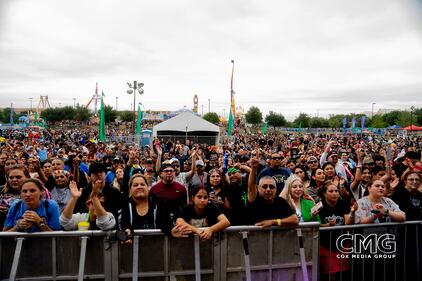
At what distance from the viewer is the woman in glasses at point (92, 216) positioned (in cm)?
346

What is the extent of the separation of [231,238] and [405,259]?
2264mm

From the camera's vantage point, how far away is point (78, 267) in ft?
11.3

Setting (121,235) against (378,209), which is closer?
(121,235)

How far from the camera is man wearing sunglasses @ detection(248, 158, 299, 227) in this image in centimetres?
372

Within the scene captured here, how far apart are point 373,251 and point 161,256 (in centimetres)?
253

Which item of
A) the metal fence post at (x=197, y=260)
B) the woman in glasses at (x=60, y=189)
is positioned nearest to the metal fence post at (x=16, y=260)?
the metal fence post at (x=197, y=260)

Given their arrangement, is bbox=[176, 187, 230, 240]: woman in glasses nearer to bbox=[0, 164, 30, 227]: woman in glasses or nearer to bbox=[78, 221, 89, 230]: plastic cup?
bbox=[78, 221, 89, 230]: plastic cup

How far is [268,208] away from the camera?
394cm

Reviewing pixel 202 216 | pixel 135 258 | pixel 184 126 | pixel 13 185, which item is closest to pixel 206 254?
pixel 202 216

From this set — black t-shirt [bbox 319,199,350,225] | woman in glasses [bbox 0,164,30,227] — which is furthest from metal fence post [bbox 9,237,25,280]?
black t-shirt [bbox 319,199,350,225]

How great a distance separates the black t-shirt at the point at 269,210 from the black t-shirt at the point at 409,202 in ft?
5.77

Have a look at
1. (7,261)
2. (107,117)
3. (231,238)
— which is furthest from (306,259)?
(107,117)

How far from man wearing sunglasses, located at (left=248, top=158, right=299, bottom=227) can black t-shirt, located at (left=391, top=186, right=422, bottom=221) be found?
1.75 m

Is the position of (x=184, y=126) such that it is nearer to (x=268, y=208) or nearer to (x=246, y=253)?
(x=268, y=208)
